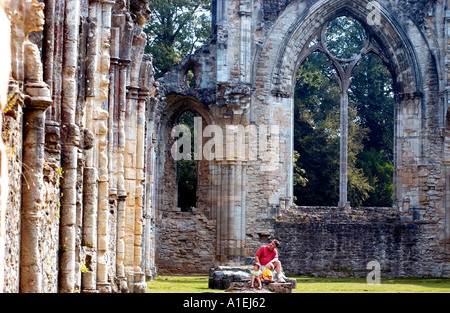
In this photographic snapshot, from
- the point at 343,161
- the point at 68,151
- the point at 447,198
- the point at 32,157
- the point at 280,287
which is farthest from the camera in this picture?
the point at 343,161

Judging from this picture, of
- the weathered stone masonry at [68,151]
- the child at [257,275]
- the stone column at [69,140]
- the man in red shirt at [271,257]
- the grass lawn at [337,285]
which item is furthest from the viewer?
the grass lawn at [337,285]

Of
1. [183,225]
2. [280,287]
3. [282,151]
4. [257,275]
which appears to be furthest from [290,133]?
[257,275]

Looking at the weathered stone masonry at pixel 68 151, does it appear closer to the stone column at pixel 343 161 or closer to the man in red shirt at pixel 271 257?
the man in red shirt at pixel 271 257

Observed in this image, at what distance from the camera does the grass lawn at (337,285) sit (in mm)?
17862

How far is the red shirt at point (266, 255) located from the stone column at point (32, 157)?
938 centimetres

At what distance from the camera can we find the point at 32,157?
7.49 m

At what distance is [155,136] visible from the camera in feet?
79.5

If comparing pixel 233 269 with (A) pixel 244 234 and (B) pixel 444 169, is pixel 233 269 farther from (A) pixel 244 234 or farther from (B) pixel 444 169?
(B) pixel 444 169

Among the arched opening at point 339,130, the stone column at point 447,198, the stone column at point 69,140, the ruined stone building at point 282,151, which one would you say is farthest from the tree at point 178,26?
the stone column at point 69,140

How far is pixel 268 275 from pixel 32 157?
9332 mm

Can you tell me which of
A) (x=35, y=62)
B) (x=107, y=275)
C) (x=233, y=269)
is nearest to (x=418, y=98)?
(x=233, y=269)

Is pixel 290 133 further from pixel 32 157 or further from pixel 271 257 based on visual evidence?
pixel 32 157

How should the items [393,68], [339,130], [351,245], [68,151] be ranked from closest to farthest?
[68,151] < [351,245] < [393,68] < [339,130]
